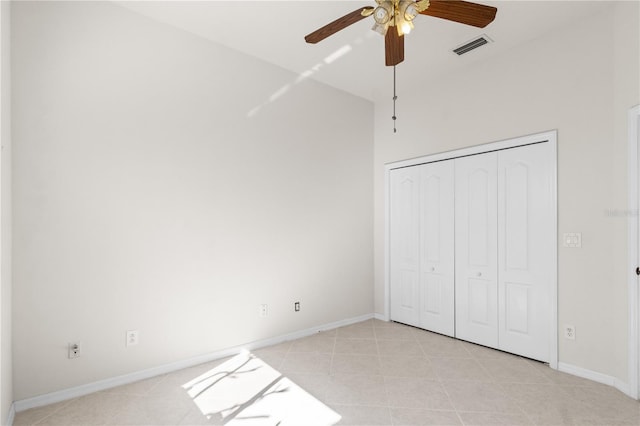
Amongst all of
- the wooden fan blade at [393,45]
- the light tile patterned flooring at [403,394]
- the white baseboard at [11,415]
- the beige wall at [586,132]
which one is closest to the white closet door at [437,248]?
the light tile patterned flooring at [403,394]

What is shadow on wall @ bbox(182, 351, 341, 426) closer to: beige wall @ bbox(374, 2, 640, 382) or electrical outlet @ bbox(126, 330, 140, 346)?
electrical outlet @ bbox(126, 330, 140, 346)

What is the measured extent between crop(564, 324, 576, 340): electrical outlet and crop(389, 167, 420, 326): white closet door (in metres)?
1.51

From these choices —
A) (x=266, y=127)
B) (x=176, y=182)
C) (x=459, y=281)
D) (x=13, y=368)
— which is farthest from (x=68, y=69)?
(x=459, y=281)

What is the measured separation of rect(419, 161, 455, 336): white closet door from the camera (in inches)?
146

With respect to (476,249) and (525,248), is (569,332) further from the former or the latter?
(476,249)

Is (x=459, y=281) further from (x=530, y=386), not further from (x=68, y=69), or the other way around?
(x=68, y=69)

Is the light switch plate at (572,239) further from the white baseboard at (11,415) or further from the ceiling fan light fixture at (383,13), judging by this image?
the white baseboard at (11,415)

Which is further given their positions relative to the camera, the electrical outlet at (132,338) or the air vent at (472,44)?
the air vent at (472,44)

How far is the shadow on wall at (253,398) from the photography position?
213 cm

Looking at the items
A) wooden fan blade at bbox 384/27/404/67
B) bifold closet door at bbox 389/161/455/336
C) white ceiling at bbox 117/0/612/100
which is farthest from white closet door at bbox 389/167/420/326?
wooden fan blade at bbox 384/27/404/67

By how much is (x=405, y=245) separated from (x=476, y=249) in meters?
0.91

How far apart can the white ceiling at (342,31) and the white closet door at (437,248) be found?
1.16 metres

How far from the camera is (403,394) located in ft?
7.98

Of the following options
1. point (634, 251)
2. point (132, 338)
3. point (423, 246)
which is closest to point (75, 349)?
point (132, 338)
